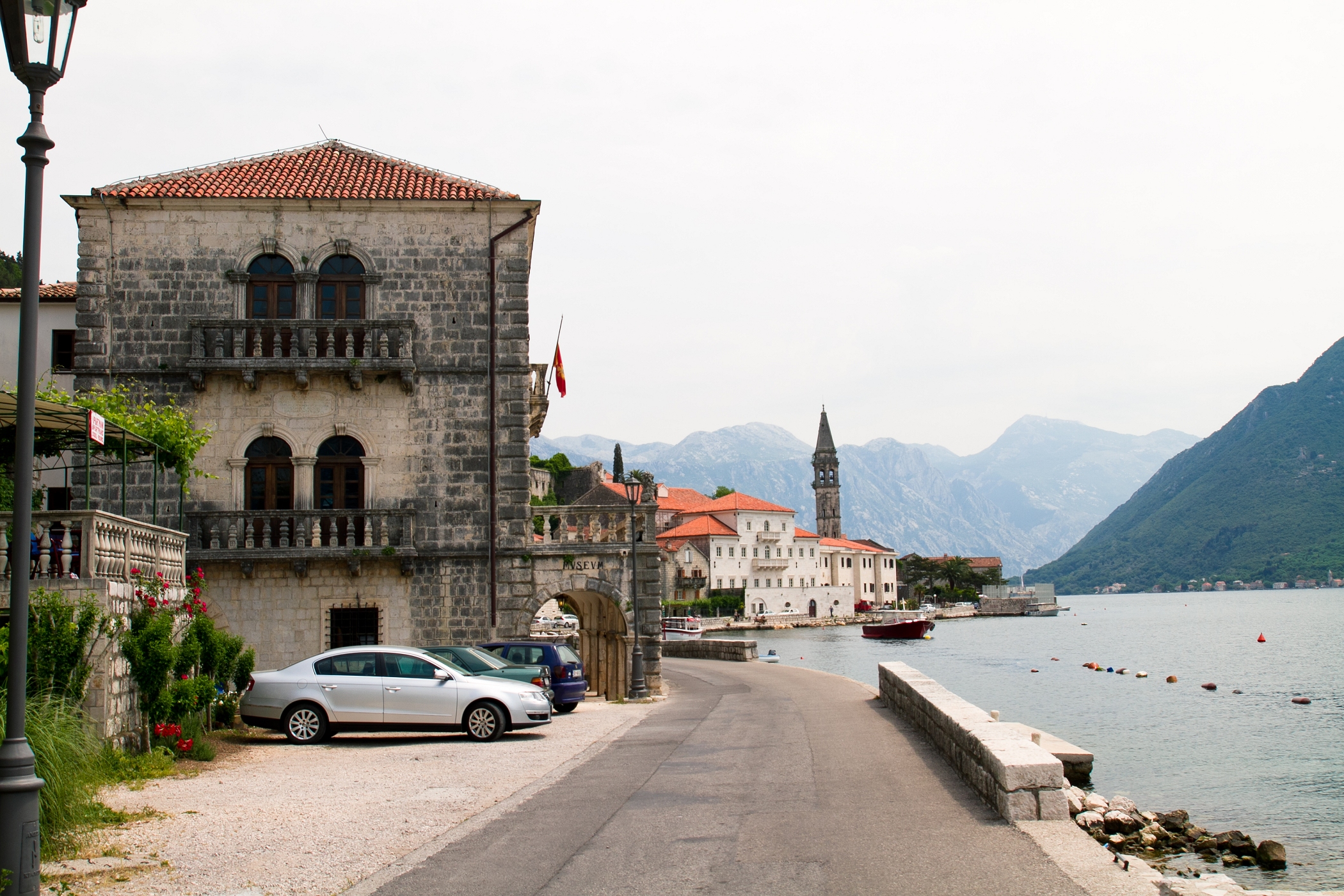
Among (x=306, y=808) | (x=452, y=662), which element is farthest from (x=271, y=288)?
(x=306, y=808)

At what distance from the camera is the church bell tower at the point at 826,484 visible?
566 ft

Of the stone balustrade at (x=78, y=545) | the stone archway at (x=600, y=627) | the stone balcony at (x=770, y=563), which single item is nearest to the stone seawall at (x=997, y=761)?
the stone balustrade at (x=78, y=545)

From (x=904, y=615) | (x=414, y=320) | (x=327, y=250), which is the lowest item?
(x=904, y=615)

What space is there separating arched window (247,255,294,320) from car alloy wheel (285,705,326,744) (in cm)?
1105

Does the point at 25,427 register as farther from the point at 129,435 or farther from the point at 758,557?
the point at 758,557

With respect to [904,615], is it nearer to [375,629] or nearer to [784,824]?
[375,629]

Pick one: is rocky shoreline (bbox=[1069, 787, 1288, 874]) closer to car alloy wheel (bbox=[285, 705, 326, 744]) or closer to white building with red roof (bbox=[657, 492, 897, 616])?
car alloy wheel (bbox=[285, 705, 326, 744])

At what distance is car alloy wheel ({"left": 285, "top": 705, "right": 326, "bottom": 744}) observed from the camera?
680 inches

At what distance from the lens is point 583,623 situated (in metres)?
34.8

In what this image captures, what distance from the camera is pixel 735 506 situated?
12862cm

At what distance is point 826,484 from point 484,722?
15842cm

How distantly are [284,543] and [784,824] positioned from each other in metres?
17.0

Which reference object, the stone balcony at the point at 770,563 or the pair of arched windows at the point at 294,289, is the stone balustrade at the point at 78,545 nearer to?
the pair of arched windows at the point at 294,289

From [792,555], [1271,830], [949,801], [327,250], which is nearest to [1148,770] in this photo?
[1271,830]
